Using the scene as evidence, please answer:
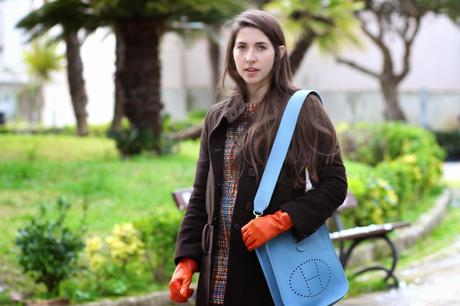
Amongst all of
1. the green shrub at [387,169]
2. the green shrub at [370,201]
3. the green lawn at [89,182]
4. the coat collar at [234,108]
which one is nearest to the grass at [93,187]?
the green lawn at [89,182]

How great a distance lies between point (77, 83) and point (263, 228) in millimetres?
17564

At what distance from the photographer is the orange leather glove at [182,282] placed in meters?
→ 2.99

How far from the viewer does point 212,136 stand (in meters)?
3.06

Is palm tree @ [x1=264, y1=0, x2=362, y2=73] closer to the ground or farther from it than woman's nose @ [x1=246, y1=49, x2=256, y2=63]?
farther from it

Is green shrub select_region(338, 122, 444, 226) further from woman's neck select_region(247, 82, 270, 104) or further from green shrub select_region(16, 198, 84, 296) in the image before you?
woman's neck select_region(247, 82, 270, 104)

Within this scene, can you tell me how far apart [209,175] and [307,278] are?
535mm

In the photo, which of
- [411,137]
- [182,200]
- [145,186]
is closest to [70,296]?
[182,200]

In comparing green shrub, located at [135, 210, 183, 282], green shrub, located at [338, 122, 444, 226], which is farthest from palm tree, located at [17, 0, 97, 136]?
green shrub, located at [135, 210, 183, 282]

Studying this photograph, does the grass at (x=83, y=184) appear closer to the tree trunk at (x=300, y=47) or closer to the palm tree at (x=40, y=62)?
the tree trunk at (x=300, y=47)

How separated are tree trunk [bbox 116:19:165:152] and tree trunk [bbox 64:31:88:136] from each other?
21.0 feet

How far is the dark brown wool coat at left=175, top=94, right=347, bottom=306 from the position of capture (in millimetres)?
2895

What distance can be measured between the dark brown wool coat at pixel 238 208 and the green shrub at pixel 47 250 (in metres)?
2.75

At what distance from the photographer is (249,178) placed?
291cm

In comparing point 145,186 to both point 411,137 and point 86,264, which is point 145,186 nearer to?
point 86,264
